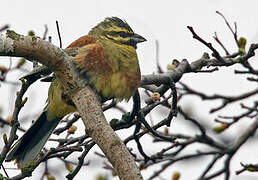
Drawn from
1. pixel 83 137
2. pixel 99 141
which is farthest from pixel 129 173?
pixel 83 137

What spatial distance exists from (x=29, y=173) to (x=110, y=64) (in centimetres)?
124

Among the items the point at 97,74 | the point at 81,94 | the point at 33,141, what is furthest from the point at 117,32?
the point at 81,94

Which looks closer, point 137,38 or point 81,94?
point 81,94

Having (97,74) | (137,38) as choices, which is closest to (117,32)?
(137,38)

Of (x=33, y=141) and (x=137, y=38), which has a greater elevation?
(x=137, y=38)

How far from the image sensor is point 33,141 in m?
4.71

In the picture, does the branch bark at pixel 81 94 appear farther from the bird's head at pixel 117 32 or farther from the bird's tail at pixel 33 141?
the bird's head at pixel 117 32

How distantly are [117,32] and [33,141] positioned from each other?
4.48 feet

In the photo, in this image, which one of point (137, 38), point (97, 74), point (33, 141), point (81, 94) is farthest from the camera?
point (137, 38)

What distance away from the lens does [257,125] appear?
4.85 metres

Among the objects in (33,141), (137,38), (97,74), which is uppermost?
(137,38)

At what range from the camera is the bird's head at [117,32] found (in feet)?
16.5

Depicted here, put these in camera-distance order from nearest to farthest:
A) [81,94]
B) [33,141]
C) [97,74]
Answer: [81,94]
[97,74]
[33,141]

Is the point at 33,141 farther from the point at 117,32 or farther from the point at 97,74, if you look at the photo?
the point at 117,32
